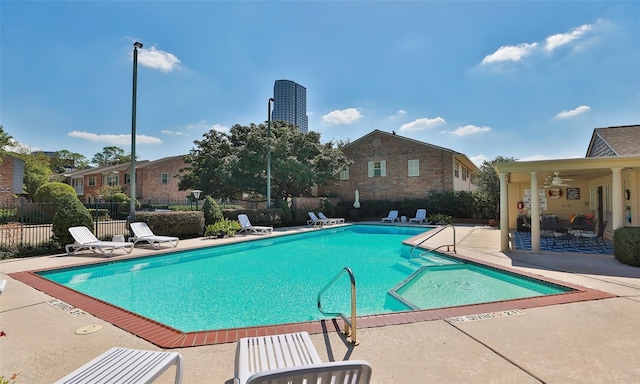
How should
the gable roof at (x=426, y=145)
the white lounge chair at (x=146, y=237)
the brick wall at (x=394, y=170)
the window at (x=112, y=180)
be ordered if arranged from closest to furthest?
the white lounge chair at (x=146, y=237) < the gable roof at (x=426, y=145) < the brick wall at (x=394, y=170) < the window at (x=112, y=180)

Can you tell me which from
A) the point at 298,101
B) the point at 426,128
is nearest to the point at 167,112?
the point at 426,128

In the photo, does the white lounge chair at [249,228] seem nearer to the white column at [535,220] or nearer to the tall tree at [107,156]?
the white column at [535,220]

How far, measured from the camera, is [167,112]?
18.1 meters

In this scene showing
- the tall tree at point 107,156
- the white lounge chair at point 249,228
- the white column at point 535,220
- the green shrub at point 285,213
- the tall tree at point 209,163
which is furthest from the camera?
the tall tree at point 107,156

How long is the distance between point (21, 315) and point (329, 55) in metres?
13.4

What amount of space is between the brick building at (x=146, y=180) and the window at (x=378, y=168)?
64.7ft

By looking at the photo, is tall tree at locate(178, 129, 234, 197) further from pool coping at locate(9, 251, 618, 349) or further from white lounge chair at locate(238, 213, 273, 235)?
pool coping at locate(9, 251, 618, 349)

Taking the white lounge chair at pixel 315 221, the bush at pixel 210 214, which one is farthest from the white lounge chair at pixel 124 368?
the white lounge chair at pixel 315 221

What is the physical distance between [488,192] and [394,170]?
7.08m

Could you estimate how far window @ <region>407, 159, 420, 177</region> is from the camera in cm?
2484

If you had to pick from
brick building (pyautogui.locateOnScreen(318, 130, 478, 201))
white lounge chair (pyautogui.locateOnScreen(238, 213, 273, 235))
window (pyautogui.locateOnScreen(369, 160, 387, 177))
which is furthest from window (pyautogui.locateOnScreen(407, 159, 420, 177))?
white lounge chair (pyautogui.locateOnScreen(238, 213, 273, 235))

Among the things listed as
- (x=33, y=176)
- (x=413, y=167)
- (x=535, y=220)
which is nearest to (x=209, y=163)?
(x=413, y=167)

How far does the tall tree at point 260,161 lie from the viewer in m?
20.4

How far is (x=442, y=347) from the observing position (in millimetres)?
3324
